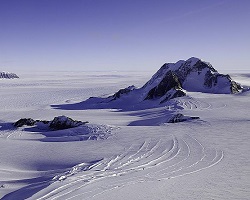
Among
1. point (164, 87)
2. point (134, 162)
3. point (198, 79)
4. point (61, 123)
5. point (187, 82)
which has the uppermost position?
point (198, 79)

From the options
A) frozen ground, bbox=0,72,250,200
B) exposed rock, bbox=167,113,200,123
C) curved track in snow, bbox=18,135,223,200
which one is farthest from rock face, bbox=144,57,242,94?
curved track in snow, bbox=18,135,223,200

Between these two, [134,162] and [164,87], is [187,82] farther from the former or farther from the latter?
[134,162]

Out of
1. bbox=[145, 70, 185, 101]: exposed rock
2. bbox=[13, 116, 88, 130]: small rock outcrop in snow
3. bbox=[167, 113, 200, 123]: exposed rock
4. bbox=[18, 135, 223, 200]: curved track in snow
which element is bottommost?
bbox=[13, 116, 88, 130]: small rock outcrop in snow

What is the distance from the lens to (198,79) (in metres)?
43.4

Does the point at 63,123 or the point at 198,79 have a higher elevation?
the point at 198,79

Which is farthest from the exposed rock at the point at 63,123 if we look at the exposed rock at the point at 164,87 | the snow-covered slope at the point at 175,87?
the exposed rock at the point at 164,87

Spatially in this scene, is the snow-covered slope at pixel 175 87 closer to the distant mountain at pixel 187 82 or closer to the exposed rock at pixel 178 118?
the distant mountain at pixel 187 82

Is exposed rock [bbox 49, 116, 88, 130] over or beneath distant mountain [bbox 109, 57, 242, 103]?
beneath

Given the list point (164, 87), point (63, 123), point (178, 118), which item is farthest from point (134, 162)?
point (164, 87)

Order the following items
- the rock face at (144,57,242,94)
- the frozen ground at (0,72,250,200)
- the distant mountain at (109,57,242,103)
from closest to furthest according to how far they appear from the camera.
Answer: the frozen ground at (0,72,250,200), the distant mountain at (109,57,242,103), the rock face at (144,57,242,94)

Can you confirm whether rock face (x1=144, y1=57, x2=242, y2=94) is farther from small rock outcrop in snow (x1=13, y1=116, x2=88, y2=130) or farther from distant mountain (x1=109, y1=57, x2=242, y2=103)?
small rock outcrop in snow (x1=13, y1=116, x2=88, y2=130)

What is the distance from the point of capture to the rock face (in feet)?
133

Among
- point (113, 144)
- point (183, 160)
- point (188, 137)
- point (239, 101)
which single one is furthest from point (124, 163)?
point (239, 101)

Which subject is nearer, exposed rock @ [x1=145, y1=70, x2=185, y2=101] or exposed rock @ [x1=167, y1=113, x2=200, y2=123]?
exposed rock @ [x1=167, y1=113, x2=200, y2=123]
